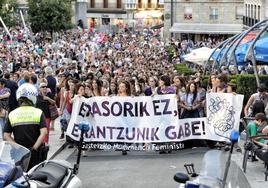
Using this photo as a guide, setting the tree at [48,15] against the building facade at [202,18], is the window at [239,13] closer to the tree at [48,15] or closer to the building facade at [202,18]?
the building facade at [202,18]


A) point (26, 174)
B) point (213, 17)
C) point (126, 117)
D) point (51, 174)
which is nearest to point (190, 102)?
point (126, 117)

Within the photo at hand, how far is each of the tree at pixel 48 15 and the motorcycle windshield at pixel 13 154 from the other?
188 ft

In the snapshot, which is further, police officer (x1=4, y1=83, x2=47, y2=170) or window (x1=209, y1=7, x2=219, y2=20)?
window (x1=209, y1=7, x2=219, y2=20)

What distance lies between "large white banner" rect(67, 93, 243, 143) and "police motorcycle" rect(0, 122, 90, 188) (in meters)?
5.18

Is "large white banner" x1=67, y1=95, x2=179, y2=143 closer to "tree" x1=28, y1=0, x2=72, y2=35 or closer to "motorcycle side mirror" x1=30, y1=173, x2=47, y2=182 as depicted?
"motorcycle side mirror" x1=30, y1=173, x2=47, y2=182

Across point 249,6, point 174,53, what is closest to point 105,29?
point 249,6

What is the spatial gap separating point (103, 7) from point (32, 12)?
3537 cm

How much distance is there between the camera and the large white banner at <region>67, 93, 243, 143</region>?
48.3 ft

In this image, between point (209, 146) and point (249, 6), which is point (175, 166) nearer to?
point (209, 146)

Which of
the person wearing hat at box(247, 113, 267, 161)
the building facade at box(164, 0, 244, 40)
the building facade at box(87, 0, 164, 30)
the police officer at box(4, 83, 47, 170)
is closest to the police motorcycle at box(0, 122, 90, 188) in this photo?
the police officer at box(4, 83, 47, 170)

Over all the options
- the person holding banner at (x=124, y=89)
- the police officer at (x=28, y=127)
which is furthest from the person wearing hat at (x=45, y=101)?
the police officer at (x=28, y=127)

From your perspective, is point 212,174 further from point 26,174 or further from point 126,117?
point 126,117

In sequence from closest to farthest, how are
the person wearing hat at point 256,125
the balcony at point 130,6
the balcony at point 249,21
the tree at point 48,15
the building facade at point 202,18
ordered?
the person wearing hat at point 256,125 → the balcony at point 249,21 → the tree at point 48,15 → the building facade at point 202,18 → the balcony at point 130,6

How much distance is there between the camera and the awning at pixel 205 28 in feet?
228
